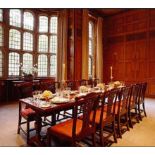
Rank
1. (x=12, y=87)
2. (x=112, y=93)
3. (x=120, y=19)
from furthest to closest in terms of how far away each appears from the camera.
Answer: (x=120, y=19), (x=12, y=87), (x=112, y=93)

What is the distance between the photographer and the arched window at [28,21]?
8109mm

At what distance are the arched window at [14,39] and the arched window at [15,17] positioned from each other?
297 mm

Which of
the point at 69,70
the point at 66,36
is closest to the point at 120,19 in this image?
the point at 66,36

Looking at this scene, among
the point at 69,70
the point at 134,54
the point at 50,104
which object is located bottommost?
the point at 50,104

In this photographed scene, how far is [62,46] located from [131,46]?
11.5ft

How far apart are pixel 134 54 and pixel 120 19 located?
199 cm

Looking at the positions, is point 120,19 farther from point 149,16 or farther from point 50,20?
point 50,20

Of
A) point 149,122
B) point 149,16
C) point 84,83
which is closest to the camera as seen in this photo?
point 149,122

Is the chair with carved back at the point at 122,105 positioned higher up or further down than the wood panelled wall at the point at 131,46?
further down

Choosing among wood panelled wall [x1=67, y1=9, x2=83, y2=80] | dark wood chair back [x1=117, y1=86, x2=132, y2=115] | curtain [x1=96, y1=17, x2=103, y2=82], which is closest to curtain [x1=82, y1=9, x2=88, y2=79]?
wood panelled wall [x1=67, y1=9, x2=83, y2=80]

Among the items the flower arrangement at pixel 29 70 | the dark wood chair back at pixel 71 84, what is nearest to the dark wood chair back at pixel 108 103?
the dark wood chair back at pixel 71 84

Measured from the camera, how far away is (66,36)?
789 centimetres

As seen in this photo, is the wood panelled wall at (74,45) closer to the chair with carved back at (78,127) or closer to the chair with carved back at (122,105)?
the chair with carved back at (122,105)
